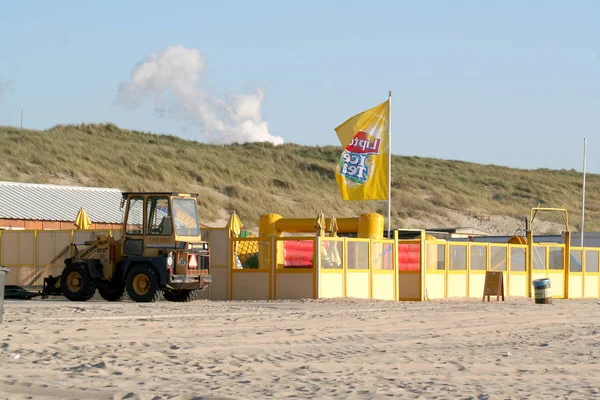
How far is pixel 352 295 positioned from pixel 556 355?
44.5ft

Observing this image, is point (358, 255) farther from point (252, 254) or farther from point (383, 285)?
point (252, 254)

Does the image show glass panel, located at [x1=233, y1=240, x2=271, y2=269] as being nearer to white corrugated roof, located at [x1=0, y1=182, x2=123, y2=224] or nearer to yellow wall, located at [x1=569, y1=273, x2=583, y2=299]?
white corrugated roof, located at [x1=0, y1=182, x2=123, y2=224]

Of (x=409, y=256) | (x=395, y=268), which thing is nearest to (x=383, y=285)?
(x=395, y=268)

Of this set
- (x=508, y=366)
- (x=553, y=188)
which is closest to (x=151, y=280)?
(x=508, y=366)

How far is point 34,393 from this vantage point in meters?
9.79

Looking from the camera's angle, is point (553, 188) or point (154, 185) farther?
point (553, 188)

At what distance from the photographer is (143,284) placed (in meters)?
24.8

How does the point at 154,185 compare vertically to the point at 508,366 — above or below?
above

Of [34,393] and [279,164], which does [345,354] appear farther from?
[279,164]

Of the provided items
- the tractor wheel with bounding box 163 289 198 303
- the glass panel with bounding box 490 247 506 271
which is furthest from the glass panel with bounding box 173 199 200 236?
the glass panel with bounding box 490 247 506 271

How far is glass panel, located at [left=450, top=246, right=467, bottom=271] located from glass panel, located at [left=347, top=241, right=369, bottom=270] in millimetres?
3697

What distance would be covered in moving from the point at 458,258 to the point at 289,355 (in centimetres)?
1793

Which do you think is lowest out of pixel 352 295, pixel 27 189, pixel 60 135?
pixel 352 295

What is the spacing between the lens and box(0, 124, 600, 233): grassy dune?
6375cm
